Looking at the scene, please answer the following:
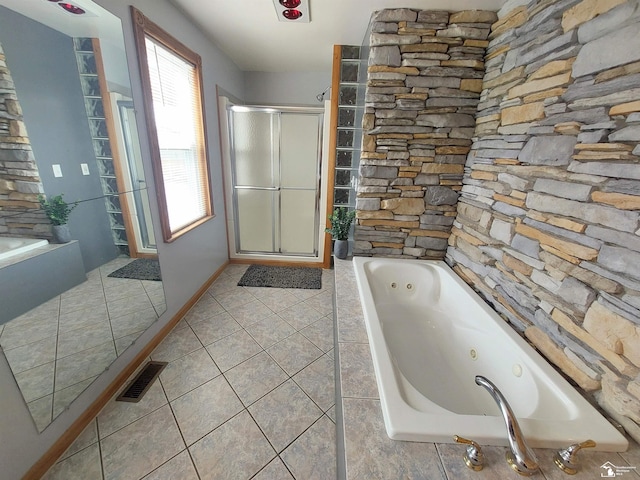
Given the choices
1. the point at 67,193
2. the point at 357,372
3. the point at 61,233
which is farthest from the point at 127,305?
the point at 357,372

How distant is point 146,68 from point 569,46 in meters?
2.25

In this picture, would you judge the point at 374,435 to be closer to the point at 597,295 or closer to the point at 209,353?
the point at 597,295

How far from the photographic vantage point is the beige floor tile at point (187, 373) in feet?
4.75

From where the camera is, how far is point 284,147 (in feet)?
9.45

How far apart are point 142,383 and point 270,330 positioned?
830mm

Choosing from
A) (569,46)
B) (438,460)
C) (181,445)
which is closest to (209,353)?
(181,445)

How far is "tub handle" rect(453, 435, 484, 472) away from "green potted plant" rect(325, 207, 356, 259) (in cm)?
170

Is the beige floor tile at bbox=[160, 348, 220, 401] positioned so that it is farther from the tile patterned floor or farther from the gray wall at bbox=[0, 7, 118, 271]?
the gray wall at bbox=[0, 7, 118, 271]

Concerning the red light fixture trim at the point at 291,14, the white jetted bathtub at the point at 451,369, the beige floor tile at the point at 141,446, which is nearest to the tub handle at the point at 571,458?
the white jetted bathtub at the point at 451,369

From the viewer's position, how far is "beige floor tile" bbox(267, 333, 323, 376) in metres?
1.63

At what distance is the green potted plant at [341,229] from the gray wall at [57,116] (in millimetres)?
1720

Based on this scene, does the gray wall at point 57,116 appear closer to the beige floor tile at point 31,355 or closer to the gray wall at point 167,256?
the gray wall at point 167,256

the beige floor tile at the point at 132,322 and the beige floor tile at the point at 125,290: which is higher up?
the beige floor tile at the point at 125,290

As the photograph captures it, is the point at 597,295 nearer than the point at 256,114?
Yes
